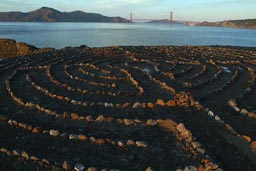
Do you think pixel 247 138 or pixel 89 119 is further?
pixel 89 119

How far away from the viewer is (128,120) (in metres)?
12.4

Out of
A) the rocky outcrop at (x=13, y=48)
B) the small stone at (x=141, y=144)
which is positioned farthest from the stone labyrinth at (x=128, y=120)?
the rocky outcrop at (x=13, y=48)

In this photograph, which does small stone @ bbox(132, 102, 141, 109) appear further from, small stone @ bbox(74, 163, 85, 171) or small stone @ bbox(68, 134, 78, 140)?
small stone @ bbox(74, 163, 85, 171)

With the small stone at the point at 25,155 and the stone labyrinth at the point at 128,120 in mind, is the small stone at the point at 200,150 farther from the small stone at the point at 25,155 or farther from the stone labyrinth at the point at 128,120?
the small stone at the point at 25,155

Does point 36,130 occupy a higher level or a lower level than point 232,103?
lower

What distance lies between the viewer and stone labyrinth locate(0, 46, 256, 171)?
990cm

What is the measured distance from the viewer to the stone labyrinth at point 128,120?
32.5 ft

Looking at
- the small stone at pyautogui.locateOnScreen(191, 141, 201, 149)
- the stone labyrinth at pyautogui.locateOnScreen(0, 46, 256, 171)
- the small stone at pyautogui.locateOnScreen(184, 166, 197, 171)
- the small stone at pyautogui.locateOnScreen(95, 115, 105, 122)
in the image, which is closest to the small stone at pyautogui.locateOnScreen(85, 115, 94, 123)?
the stone labyrinth at pyautogui.locateOnScreen(0, 46, 256, 171)

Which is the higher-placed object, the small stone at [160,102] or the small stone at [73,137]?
the small stone at [160,102]

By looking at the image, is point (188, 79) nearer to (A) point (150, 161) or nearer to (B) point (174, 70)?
(B) point (174, 70)

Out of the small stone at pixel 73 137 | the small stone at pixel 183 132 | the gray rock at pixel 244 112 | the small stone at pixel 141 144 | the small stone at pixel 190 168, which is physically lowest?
the small stone at pixel 190 168

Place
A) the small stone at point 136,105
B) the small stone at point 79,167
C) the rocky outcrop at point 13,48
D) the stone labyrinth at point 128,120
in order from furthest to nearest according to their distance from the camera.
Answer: the rocky outcrop at point 13,48 < the small stone at point 136,105 < the stone labyrinth at point 128,120 < the small stone at point 79,167

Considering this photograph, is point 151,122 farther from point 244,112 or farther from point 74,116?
point 244,112

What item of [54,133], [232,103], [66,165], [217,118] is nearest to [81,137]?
[54,133]
